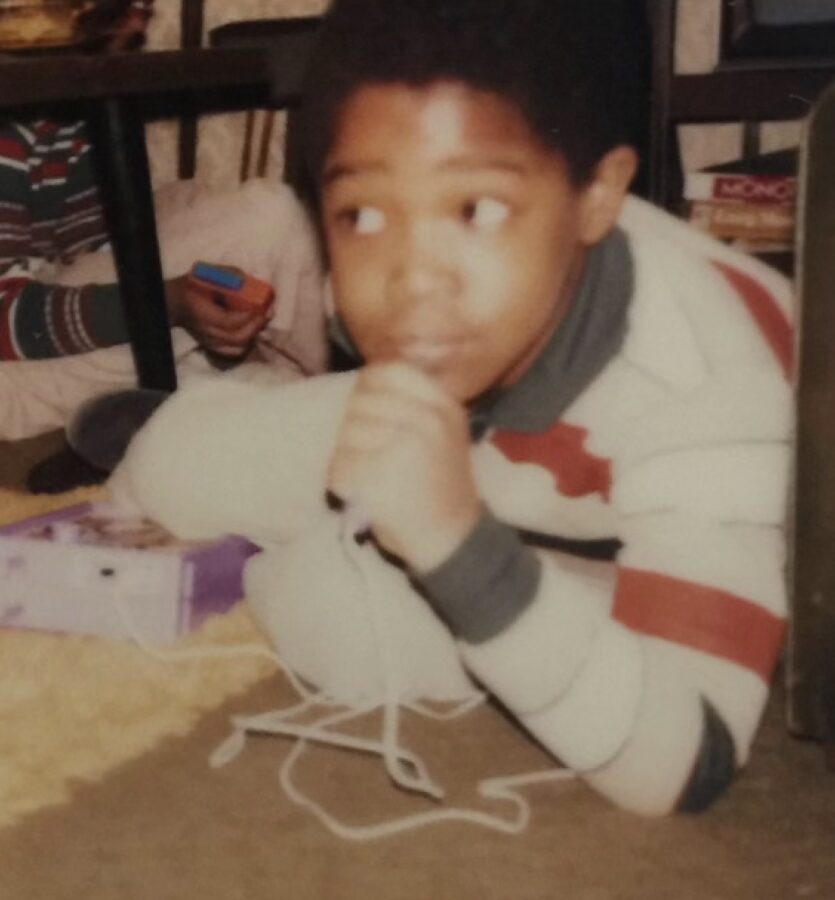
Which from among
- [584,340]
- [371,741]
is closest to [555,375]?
[584,340]

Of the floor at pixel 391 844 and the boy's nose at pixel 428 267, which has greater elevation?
the boy's nose at pixel 428 267

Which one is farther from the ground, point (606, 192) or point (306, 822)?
point (606, 192)

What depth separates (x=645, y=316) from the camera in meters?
0.75

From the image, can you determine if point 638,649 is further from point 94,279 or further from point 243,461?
point 94,279

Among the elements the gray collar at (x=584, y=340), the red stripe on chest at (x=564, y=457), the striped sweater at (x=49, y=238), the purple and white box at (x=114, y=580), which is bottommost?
the purple and white box at (x=114, y=580)

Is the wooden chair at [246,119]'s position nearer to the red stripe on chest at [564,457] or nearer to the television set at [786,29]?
the television set at [786,29]

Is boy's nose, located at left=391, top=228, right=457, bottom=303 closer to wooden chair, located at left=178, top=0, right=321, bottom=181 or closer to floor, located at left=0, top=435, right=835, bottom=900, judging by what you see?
floor, located at left=0, top=435, right=835, bottom=900

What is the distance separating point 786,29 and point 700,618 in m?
0.85

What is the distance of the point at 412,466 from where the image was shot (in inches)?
25.8

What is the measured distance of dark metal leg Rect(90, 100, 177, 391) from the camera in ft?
4.07

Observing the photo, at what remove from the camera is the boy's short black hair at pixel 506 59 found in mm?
676

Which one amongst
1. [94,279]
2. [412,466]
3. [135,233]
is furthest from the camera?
[94,279]

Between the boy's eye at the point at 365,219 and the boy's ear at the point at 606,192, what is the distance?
110mm

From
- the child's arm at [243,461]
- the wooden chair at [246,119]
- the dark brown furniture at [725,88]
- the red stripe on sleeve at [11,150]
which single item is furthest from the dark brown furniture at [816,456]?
the red stripe on sleeve at [11,150]
